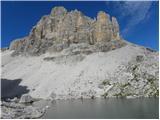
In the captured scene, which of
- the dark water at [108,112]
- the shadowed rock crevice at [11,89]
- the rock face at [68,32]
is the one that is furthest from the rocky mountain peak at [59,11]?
the dark water at [108,112]

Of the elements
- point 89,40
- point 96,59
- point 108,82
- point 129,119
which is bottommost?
point 129,119

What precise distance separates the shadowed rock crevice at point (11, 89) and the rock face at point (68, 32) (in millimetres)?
34441

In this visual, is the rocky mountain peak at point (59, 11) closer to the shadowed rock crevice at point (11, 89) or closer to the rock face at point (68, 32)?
the rock face at point (68, 32)

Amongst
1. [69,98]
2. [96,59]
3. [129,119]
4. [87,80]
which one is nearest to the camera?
[129,119]

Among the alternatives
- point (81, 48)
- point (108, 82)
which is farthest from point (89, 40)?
point (108, 82)

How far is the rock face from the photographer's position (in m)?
173

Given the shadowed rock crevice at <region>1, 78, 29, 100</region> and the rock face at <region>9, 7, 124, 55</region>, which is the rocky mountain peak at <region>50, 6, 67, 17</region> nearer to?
the rock face at <region>9, 7, 124, 55</region>

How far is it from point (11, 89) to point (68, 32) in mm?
56120

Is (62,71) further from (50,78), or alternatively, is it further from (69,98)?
(69,98)

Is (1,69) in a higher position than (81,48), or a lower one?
lower

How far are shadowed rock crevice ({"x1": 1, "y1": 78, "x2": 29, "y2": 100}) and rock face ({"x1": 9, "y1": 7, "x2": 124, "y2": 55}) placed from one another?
34.4 meters

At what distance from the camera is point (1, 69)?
16312 centimetres

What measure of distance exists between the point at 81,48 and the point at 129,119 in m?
111

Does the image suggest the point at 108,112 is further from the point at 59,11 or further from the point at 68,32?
the point at 59,11
